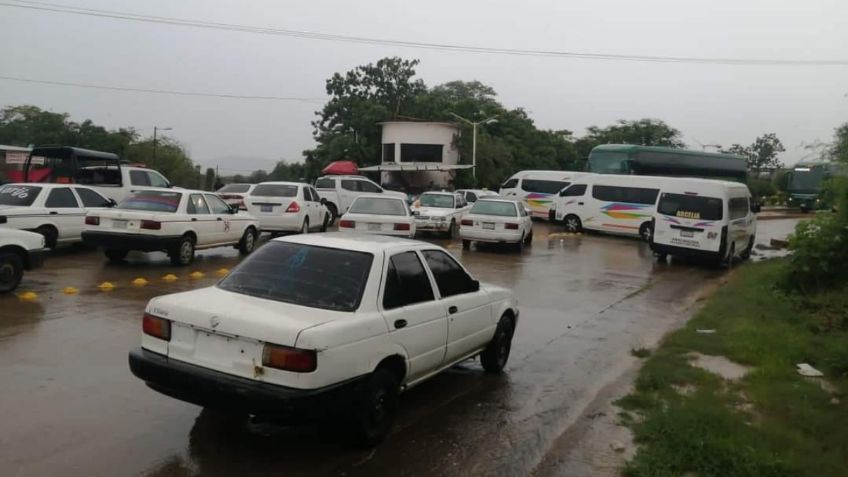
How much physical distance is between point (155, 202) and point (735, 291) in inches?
444

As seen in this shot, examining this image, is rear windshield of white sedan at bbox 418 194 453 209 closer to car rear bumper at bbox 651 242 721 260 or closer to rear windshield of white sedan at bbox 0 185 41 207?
car rear bumper at bbox 651 242 721 260

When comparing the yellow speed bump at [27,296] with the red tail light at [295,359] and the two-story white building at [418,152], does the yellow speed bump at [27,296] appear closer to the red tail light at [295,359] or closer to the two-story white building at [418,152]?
the red tail light at [295,359]

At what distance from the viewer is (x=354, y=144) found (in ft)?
162

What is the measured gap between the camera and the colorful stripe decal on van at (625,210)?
83.1 ft

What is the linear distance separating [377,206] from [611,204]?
→ 12032mm

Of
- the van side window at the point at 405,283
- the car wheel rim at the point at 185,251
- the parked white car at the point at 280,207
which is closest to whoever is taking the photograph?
the van side window at the point at 405,283

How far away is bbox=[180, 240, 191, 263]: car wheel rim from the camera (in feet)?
43.4

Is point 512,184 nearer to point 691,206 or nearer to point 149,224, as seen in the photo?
point 691,206

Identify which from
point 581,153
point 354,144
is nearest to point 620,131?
point 581,153

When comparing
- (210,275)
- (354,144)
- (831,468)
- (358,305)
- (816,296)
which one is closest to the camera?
(831,468)

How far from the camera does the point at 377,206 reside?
57.9 ft

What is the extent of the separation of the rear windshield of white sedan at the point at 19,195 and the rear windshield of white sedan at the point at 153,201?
1949 millimetres

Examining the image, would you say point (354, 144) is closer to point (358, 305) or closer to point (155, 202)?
point (155, 202)

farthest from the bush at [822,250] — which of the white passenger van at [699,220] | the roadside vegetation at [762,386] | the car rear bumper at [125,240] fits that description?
the car rear bumper at [125,240]
